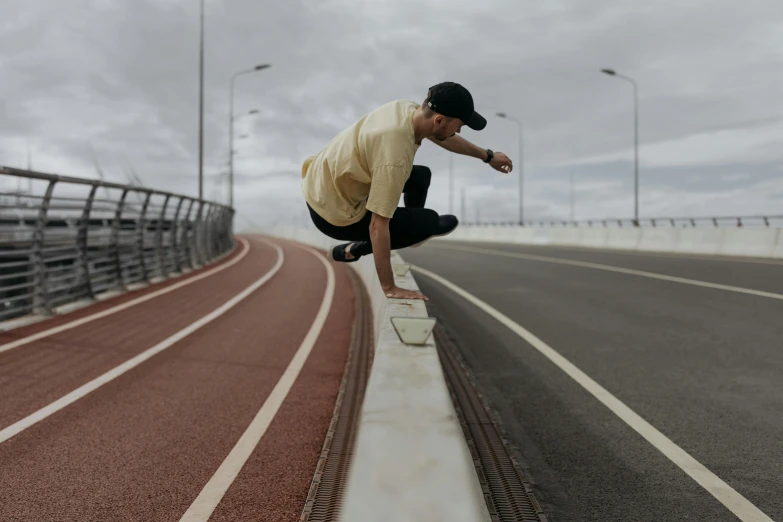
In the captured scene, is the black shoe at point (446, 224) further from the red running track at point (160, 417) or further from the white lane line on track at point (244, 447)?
the white lane line on track at point (244, 447)

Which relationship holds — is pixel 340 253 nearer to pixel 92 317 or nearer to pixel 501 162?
pixel 501 162

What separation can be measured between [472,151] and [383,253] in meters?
1.19

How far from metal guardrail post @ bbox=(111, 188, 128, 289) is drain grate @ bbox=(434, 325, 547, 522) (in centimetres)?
804

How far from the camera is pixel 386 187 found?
11.9 feet

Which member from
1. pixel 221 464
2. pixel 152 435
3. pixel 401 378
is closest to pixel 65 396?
pixel 152 435

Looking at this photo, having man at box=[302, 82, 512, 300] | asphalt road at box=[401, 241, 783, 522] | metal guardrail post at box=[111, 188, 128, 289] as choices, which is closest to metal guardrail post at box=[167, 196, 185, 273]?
metal guardrail post at box=[111, 188, 128, 289]

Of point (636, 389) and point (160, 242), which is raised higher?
point (160, 242)

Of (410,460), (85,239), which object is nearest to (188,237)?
(85,239)

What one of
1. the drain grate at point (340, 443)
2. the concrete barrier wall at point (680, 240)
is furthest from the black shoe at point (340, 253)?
the concrete barrier wall at point (680, 240)

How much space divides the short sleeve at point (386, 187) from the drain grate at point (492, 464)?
145 cm

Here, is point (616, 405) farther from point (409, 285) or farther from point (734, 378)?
point (409, 285)

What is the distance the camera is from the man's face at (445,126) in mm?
3654

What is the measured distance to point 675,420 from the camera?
437 cm

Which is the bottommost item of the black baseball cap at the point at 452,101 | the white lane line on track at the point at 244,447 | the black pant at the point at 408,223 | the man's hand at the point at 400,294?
the white lane line on track at the point at 244,447
